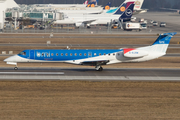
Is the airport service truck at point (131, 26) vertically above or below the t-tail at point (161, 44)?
above

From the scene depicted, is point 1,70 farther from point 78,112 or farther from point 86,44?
point 86,44

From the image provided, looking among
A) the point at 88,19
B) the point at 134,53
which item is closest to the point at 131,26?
the point at 88,19

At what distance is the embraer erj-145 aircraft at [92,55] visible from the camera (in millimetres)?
45281

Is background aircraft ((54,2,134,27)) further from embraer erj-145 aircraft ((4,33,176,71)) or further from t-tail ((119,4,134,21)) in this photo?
embraer erj-145 aircraft ((4,33,176,71))

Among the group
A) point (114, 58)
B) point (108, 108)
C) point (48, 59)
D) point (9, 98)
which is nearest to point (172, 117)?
point (108, 108)

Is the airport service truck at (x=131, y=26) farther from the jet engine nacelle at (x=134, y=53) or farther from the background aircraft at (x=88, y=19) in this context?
the jet engine nacelle at (x=134, y=53)

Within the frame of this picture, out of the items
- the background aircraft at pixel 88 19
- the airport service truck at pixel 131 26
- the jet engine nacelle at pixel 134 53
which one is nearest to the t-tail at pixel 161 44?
the jet engine nacelle at pixel 134 53

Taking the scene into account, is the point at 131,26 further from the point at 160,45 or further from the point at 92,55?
the point at 92,55

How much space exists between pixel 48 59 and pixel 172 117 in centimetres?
2403

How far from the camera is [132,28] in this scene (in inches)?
4700

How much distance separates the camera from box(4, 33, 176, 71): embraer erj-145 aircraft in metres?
45.3

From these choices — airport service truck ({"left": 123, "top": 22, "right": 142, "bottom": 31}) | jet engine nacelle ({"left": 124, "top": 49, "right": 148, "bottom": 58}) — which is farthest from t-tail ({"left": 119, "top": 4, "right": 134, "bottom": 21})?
jet engine nacelle ({"left": 124, "top": 49, "right": 148, "bottom": 58})

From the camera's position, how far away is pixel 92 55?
45938 millimetres

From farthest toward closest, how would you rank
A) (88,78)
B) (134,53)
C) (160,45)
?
(160,45), (134,53), (88,78)
